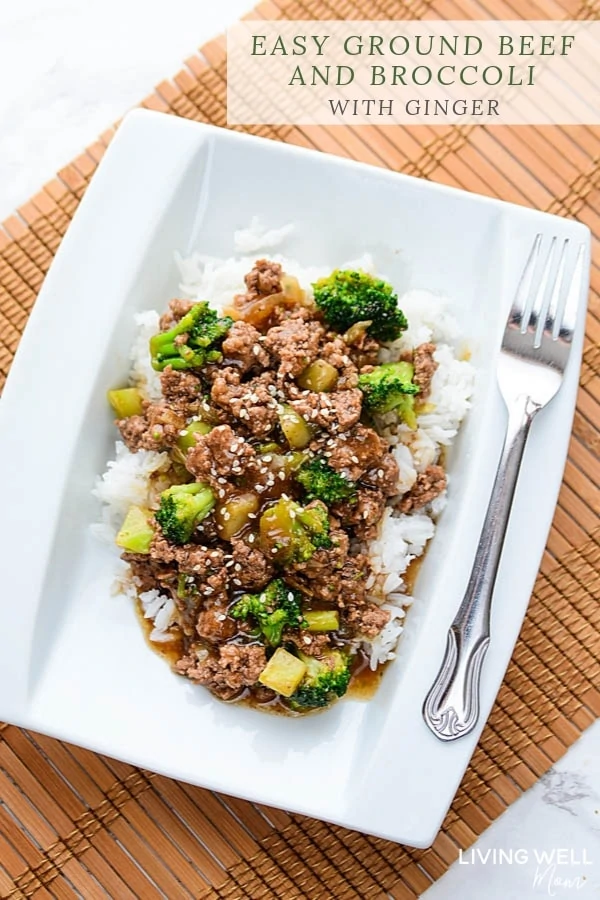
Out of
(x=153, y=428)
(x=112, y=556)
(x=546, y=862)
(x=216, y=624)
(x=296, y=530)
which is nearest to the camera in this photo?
(x=296, y=530)

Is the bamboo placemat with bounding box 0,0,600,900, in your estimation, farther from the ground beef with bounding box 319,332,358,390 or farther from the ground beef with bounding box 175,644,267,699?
the ground beef with bounding box 319,332,358,390

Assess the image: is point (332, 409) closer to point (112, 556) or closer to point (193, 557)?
point (193, 557)

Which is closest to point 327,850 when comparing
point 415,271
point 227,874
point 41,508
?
point 227,874

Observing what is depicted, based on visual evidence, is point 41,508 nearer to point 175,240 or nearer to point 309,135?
point 175,240

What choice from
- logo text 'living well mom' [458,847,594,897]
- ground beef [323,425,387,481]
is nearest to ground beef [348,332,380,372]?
ground beef [323,425,387,481]

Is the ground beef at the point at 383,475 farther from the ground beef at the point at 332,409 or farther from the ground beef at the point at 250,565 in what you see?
the ground beef at the point at 250,565

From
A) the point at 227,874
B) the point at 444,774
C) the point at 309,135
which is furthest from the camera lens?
the point at 309,135

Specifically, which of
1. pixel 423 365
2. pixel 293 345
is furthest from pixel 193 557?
pixel 423 365

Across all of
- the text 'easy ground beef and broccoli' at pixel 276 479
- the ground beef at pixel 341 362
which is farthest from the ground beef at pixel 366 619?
the ground beef at pixel 341 362
